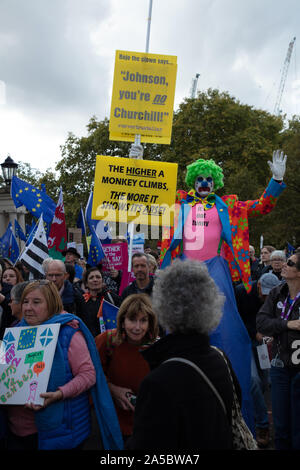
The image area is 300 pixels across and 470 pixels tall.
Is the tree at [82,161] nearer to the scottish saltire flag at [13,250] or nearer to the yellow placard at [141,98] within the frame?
the scottish saltire flag at [13,250]

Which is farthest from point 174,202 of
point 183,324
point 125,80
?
point 183,324

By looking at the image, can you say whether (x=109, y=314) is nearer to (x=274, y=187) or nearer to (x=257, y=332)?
(x=257, y=332)

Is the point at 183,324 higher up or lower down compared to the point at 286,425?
higher up

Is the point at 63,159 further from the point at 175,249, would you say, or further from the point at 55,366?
the point at 55,366

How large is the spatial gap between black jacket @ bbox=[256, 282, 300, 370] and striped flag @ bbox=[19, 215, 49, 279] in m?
2.70

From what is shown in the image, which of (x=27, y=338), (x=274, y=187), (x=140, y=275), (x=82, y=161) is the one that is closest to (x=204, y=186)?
(x=274, y=187)

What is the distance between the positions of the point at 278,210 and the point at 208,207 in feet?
62.7

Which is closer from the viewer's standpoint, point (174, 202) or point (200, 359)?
point (200, 359)

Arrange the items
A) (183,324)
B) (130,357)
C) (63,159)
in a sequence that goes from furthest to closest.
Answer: (63,159) < (130,357) < (183,324)

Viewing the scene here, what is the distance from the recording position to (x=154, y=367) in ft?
5.53

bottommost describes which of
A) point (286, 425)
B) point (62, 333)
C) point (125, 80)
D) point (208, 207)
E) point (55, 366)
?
point (286, 425)

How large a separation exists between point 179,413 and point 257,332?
2934 mm

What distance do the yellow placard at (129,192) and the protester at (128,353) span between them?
7.83 ft

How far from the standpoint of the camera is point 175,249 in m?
4.42
